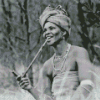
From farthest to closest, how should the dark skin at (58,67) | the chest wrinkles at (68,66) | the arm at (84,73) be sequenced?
the chest wrinkles at (68,66) < the dark skin at (58,67) < the arm at (84,73)

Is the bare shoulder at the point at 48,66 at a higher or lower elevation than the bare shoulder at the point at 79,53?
lower

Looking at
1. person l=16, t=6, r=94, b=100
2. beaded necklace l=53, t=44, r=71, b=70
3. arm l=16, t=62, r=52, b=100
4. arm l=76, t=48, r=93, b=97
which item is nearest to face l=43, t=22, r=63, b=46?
person l=16, t=6, r=94, b=100

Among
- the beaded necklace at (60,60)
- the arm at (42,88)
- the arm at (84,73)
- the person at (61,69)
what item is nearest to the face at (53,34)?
the person at (61,69)

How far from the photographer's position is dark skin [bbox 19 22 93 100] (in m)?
4.09

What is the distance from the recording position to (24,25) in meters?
5.07

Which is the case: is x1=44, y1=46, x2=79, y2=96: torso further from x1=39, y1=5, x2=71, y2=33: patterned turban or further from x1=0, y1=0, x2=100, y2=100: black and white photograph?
x1=39, y1=5, x2=71, y2=33: patterned turban

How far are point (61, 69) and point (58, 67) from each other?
0.24 ft

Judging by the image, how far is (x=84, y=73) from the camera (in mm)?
4070

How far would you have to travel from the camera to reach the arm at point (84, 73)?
3.96 m

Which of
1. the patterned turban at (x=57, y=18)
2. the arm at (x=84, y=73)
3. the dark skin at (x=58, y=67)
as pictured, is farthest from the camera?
the patterned turban at (x=57, y=18)

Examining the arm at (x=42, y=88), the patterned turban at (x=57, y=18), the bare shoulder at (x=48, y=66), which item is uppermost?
the patterned turban at (x=57, y=18)

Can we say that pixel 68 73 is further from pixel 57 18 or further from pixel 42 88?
pixel 57 18

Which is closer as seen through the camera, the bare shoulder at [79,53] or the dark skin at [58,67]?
the dark skin at [58,67]

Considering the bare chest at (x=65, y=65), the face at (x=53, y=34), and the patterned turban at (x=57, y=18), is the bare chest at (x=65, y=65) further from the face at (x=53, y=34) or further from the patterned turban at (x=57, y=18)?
the patterned turban at (x=57, y=18)
